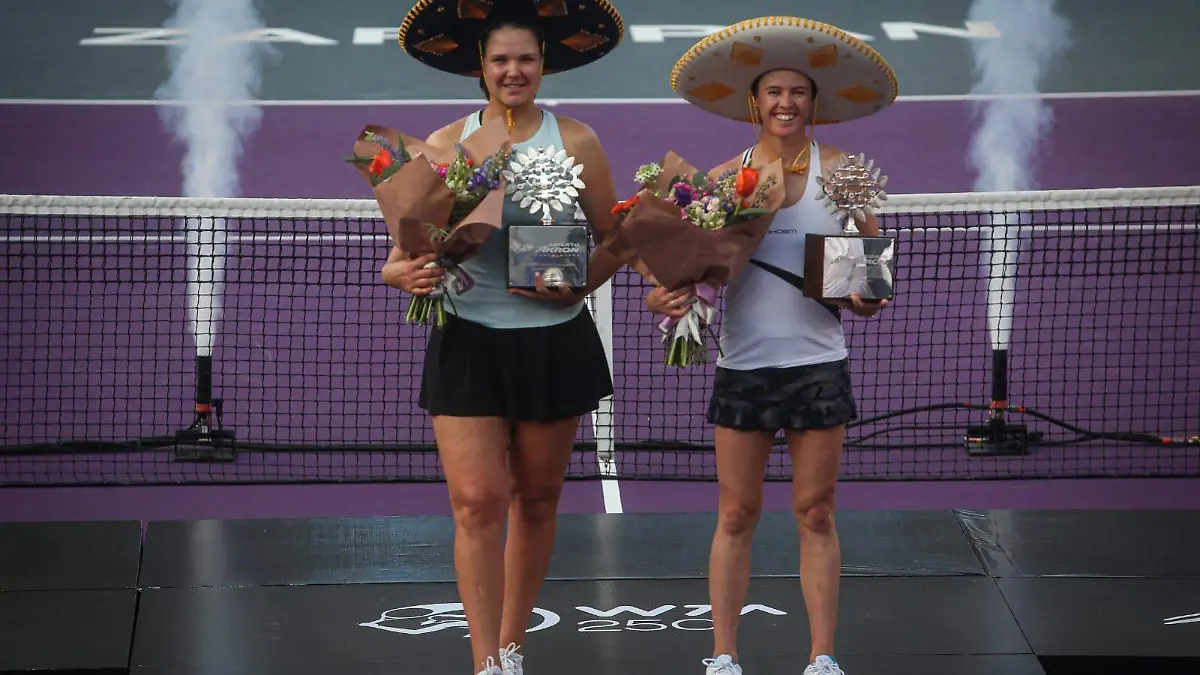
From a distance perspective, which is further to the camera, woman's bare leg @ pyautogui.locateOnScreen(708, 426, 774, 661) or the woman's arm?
woman's bare leg @ pyautogui.locateOnScreen(708, 426, 774, 661)

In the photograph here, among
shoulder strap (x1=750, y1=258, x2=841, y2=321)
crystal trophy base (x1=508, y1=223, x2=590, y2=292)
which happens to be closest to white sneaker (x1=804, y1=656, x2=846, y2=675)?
shoulder strap (x1=750, y1=258, x2=841, y2=321)

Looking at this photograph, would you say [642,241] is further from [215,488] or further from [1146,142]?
[1146,142]

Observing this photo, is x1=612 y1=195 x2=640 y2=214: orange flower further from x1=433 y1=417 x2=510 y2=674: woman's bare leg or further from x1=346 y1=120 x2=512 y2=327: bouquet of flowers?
x1=433 y1=417 x2=510 y2=674: woman's bare leg

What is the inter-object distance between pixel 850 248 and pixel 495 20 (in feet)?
4.23

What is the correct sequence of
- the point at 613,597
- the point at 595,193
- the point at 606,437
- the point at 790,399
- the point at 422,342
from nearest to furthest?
the point at 595,193, the point at 790,399, the point at 613,597, the point at 606,437, the point at 422,342

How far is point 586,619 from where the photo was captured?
6000mm

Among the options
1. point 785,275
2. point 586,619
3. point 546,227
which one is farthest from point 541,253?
point 586,619

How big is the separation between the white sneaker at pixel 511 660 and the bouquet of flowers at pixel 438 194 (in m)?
1.13

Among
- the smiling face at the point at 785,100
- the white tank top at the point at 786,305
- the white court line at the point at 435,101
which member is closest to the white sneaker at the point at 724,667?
the white tank top at the point at 786,305

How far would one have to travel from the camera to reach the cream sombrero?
5.03 m

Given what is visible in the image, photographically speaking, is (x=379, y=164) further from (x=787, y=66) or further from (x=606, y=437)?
(x=606, y=437)

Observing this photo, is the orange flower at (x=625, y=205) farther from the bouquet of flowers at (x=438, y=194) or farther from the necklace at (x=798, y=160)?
the necklace at (x=798, y=160)

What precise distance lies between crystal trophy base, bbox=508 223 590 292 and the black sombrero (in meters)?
0.65

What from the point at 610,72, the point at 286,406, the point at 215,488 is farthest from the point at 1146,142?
the point at 215,488
